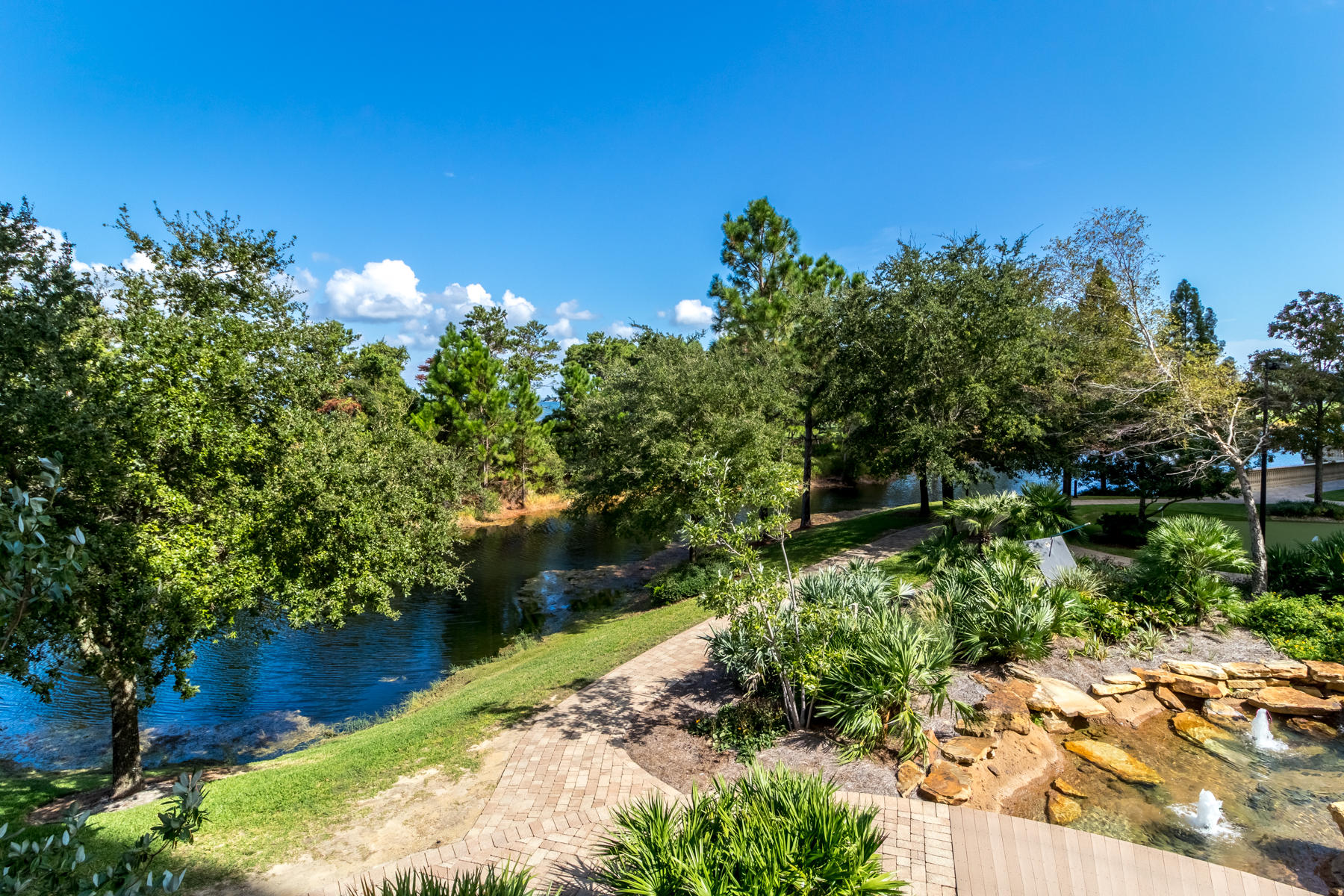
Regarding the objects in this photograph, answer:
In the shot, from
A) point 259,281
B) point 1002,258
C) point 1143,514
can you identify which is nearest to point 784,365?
point 1002,258

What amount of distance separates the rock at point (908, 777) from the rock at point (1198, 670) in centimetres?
513

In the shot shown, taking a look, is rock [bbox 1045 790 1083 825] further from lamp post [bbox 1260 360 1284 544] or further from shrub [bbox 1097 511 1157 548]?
shrub [bbox 1097 511 1157 548]

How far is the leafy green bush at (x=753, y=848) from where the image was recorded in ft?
15.5

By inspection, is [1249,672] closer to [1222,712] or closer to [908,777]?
[1222,712]

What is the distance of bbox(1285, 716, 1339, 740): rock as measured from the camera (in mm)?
8281

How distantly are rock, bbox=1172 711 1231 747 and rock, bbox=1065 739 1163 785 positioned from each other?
1.26 m

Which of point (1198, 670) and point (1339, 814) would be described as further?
point (1198, 670)

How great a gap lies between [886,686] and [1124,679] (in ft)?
13.6

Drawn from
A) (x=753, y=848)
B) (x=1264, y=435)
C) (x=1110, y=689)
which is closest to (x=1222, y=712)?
(x=1110, y=689)

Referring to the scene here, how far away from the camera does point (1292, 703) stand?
883cm

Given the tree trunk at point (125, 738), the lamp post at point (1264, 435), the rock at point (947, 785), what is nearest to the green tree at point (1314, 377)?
the lamp post at point (1264, 435)

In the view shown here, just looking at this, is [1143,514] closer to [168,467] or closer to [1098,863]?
[1098,863]

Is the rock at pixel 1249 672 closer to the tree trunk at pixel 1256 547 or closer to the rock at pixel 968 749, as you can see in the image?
the tree trunk at pixel 1256 547

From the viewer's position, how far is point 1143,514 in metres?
17.5
